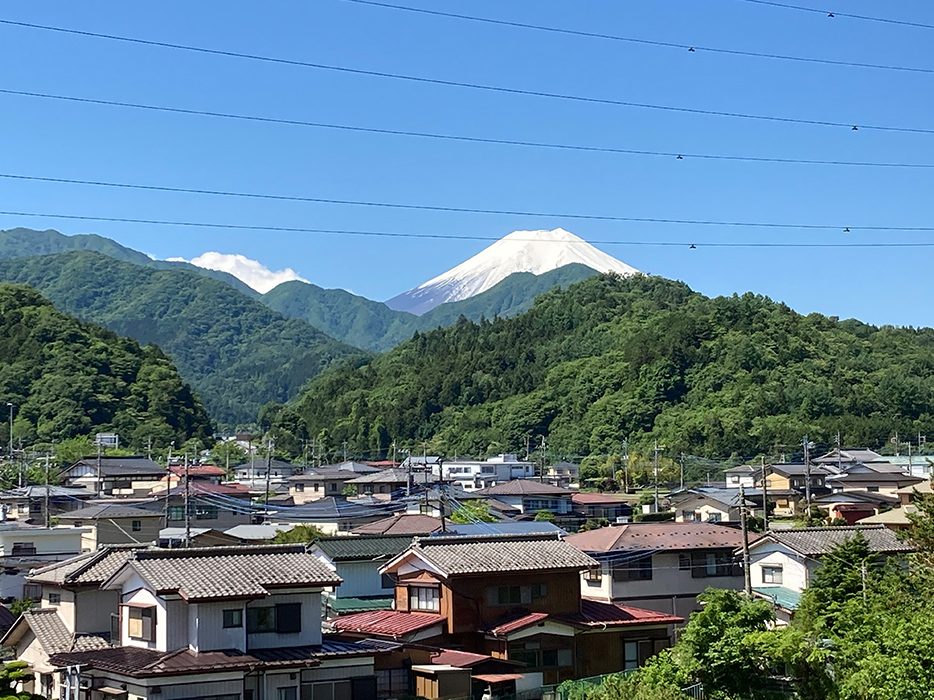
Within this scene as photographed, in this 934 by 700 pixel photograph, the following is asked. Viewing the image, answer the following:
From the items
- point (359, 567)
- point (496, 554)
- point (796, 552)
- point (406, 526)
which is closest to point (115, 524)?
point (406, 526)

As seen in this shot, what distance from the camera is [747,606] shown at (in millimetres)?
18891

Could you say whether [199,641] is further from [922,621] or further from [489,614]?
[922,621]

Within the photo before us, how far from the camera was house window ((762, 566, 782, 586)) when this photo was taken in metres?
30.0

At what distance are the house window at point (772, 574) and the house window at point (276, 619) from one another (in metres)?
15.3

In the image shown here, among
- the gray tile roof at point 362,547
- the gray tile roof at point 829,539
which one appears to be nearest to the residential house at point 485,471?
the gray tile roof at point 362,547

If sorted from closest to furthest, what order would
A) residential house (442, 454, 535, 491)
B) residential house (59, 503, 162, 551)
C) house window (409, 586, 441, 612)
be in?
house window (409, 586, 441, 612), residential house (59, 503, 162, 551), residential house (442, 454, 535, 491)

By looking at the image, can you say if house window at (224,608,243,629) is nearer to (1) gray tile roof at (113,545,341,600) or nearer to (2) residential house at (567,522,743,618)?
(1) gray tile roof at (113,545,341,600)

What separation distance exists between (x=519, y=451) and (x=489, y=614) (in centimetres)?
7967

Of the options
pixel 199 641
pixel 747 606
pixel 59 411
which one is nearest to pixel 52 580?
pixel 199 641

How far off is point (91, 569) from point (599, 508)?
1585 inches

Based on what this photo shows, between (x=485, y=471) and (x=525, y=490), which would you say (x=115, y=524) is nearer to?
(x=525, y=490)

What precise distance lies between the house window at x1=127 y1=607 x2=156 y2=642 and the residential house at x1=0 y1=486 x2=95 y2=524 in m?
33.2

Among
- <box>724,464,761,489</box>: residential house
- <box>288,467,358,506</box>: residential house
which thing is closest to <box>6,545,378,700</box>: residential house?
<box>288,467,358,506</box>: residential house

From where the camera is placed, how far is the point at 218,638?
60.5 feet
